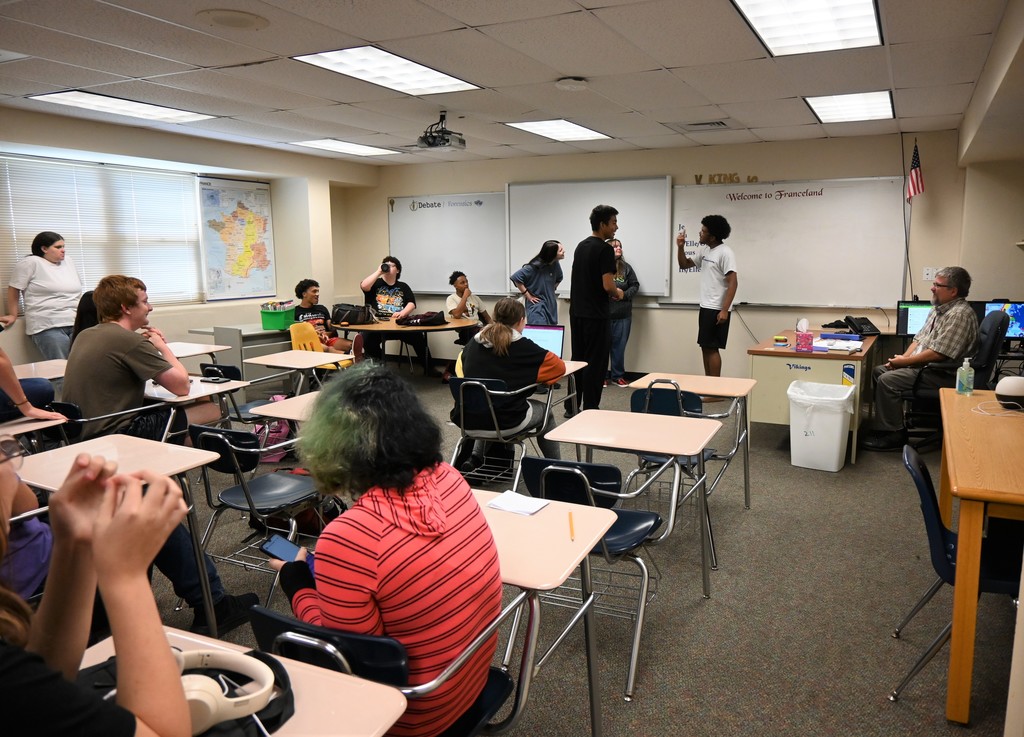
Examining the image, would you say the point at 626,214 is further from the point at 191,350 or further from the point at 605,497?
the point at 605,497

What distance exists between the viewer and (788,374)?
4859mm

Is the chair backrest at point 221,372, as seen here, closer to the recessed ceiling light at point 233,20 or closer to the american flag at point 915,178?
the recessed ceiling light at point 233,20

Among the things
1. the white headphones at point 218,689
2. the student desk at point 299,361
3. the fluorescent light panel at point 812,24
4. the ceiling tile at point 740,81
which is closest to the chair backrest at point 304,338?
the student desk at point 299,361

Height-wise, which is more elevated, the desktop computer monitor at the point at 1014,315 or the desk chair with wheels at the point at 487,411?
A: the desktop computer monitor at the point at 1014,315

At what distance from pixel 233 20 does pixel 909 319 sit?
5.34 m

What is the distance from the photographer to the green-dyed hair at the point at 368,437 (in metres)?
1.41

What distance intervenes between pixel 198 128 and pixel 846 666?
20.0ft

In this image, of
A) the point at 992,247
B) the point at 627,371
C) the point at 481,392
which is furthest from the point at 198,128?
the point at 992,247

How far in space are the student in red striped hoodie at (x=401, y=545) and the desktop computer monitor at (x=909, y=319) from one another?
5.37 meters

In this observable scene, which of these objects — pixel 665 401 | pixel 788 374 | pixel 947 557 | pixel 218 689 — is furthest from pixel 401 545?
pixel 788 374

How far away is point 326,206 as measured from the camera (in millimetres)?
8078

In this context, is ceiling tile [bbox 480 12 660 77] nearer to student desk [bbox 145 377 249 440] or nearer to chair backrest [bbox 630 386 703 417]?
chair backrest [bbox 630 386 703 417]

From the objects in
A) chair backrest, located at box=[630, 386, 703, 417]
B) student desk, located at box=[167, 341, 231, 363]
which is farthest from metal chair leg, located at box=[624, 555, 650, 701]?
student desk, located at box=[167, 341, 231, 363]

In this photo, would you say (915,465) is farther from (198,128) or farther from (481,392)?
(198,128)
